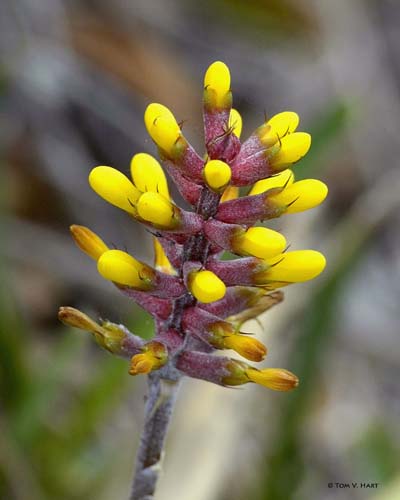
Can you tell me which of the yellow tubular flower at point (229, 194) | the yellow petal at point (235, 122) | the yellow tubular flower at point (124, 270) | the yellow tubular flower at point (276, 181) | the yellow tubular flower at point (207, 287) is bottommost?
the yellow tubular flower at point (207, 287)

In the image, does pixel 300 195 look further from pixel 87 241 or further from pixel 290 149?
pixel 87 241

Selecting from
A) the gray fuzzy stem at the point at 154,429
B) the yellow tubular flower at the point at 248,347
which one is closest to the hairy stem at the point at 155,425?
the gray fuzzy stem at the point at 154,429

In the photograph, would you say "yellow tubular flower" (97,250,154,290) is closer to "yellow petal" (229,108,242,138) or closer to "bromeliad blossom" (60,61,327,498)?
"bromeliad blossom" (60,61,327,498)

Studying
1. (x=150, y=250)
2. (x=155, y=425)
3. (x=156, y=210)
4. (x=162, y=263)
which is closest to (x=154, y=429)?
(x=155, y=425)

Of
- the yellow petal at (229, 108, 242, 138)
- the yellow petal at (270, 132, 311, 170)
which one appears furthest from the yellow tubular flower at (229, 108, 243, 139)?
the yellow petal at (270, 132, 311, 170)

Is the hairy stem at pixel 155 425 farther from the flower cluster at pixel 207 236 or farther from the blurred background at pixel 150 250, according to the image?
the blurred background at pixel 150 250

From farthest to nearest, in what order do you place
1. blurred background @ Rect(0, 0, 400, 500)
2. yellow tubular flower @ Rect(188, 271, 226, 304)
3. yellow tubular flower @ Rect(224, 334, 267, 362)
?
blurred background @ Rect(0, 0, 400, 500)
yellow tubular flower @ Rect(224, 334, 267, 362)
yellow tubular flower @ Rect(188, 271, 226, 304)

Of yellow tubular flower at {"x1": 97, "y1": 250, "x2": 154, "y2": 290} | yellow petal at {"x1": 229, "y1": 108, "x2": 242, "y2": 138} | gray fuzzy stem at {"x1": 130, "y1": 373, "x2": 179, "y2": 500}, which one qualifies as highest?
yellow petal at {"x1": 229, "y1": 108, "x2": 242, "y2": 138}
